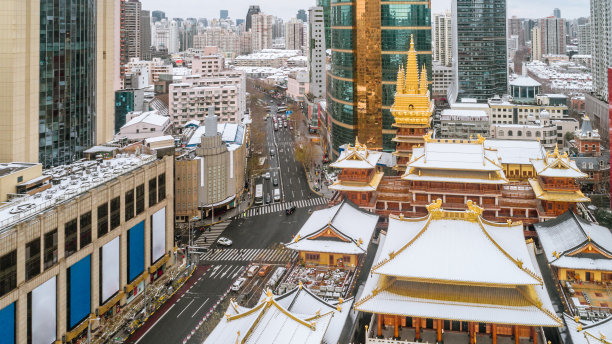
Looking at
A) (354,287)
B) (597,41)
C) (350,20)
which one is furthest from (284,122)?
(354,287)

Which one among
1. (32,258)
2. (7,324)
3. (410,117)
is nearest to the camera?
(7,324)

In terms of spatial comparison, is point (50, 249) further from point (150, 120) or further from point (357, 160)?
point (150, 120)

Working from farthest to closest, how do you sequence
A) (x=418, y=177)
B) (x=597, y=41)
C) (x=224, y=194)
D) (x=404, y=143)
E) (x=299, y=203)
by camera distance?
1. (x=597, y=41)
2. (x=299, y=203)
3. (x=224, y=194)
4. (x=404, y=143)
5. (x=418, y=177)

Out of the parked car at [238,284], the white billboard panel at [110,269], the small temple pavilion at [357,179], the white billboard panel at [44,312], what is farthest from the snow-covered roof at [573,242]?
the white billboard panel at [44,312]

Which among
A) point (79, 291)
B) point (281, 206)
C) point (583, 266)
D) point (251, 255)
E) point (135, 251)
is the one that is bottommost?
point (251, 255)

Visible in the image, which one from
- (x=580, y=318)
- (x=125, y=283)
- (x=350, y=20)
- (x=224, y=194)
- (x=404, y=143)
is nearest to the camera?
(x=580, y=318)

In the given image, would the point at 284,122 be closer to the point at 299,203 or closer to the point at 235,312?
the point at 299,203

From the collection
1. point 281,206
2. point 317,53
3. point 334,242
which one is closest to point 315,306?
point 334,242
